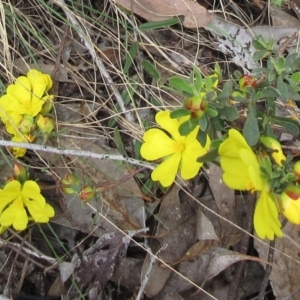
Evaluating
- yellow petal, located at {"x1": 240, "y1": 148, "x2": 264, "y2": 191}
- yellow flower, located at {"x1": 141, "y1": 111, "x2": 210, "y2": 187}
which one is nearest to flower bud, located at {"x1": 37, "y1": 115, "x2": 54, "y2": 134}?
yellow flower, located at {"x1": 141, "y1": 111, "x2": 210, "y2": 187}

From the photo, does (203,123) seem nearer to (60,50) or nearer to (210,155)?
(210,155)

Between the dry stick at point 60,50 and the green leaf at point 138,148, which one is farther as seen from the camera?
the dry stick at point 60,50

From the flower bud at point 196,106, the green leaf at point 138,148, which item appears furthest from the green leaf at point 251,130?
the green leaf at point 138,148

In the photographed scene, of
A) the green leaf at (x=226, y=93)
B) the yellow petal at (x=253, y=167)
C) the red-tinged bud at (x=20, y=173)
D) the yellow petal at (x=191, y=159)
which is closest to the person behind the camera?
the yellow petal at (x=253, y=167)

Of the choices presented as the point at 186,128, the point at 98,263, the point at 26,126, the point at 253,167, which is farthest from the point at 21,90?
the point at 253,167

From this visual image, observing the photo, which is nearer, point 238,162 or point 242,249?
point 238,162

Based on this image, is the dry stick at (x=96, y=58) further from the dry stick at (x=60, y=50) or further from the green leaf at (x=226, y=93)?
the green leaf at (x=226, y=93)

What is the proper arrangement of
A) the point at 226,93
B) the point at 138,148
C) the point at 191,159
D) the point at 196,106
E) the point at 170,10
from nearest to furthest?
the point at 196,106 → the point at 226,93 → the point at 191,159 → the point at 138,148 → the point at 170,10
